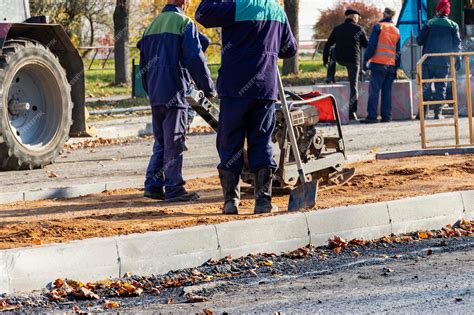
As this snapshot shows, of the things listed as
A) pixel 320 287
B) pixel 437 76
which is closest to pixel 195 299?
pixel 320 287

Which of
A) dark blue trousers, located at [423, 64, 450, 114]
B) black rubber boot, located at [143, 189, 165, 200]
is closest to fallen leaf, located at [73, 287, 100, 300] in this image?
black rubber boot, located at [143, 189, 165, 200]

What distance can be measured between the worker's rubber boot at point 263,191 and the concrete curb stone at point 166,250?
161 centimetres

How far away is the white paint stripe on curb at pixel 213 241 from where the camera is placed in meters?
7.69

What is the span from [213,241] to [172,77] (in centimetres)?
281

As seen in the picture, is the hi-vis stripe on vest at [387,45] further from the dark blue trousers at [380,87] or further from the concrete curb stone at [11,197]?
the concrete curb stone at [11,197]

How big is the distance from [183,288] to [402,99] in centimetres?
1507

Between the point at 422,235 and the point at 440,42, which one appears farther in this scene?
the point at 440,42

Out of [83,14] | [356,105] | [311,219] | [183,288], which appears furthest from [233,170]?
[83,14]

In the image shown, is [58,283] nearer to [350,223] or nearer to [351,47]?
[350,223]

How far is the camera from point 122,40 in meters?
36.3

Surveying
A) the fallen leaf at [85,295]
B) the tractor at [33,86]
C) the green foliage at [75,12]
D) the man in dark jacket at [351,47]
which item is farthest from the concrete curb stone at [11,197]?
the green foliage at [75,12]

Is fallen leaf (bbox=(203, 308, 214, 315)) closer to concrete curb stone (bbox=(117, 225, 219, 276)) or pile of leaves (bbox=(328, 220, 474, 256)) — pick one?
concrete curb stone (bbox=(117, 225, 219, 276))

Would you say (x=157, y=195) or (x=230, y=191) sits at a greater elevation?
(x=230, y=191)

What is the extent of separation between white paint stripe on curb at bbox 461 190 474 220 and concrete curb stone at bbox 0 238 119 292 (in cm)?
369
